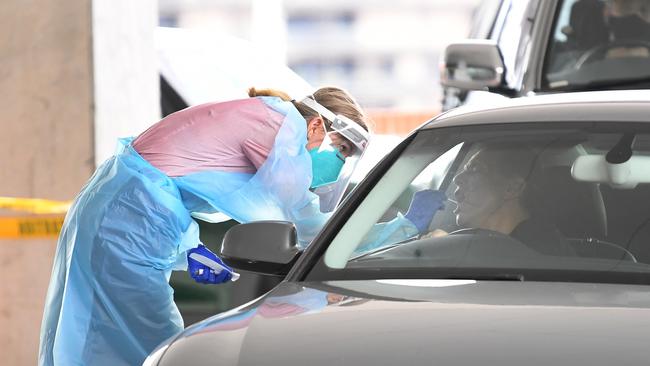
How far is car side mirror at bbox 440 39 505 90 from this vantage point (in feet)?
20.4

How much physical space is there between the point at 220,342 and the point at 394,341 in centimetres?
37

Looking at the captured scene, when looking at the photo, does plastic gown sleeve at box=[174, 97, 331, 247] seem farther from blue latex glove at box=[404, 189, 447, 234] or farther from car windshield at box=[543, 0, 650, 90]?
car windshield at box=[543, 0, 650, 90]

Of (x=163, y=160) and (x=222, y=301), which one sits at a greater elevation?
(x=163, y=160)

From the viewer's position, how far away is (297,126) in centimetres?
484

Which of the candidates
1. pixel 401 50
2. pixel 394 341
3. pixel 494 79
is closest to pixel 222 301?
pixel 494 79

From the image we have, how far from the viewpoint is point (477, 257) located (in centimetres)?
344

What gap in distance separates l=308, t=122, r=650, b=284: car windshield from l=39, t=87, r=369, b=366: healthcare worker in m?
0.99

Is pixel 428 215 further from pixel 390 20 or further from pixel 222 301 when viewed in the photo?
pixel 390 20

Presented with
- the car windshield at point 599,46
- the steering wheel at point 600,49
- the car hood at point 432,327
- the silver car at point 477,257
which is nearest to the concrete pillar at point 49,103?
the car windshield at point 599,46

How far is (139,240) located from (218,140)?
0.46m

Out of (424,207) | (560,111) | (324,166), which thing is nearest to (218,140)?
(324,166)

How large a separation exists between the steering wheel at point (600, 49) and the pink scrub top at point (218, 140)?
180cm

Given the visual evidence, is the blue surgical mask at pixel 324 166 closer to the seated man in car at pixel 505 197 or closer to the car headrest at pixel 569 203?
the seated man in car at pixel 505 197

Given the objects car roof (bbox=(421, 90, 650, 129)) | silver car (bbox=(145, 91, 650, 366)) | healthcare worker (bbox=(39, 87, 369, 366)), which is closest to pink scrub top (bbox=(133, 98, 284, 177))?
healthcare worker (bbox=(39, 87, 369, 366))
